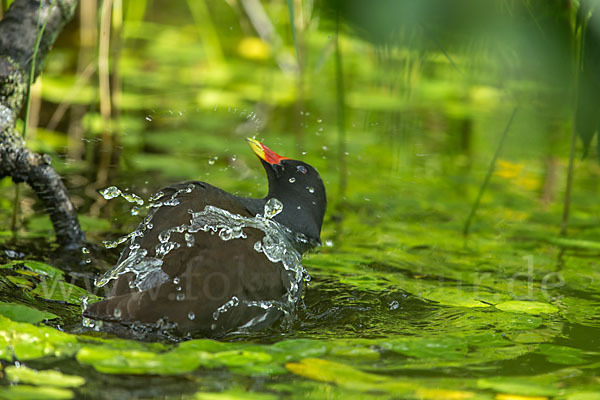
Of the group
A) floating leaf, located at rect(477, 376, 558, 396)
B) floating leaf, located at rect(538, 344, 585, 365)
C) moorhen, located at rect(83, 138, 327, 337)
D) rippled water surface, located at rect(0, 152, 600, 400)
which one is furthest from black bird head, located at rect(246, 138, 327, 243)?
floating leaf, located at rect(477, 376, 558, 396)

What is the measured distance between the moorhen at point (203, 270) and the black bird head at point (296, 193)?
161 millimetres

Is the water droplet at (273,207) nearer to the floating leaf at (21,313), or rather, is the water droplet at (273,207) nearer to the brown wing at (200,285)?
the brown wing at (200,285)

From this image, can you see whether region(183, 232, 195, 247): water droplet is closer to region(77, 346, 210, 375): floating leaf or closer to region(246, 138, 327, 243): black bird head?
region(77, 346, 210, 375): floating leaf

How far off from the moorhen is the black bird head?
16cm

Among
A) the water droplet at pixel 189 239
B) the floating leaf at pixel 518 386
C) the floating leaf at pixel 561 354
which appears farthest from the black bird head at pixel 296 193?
the floating leaf at pixel 518 386

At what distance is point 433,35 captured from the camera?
2770mm

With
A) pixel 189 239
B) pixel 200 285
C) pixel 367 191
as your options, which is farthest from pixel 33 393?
pixel 367 191

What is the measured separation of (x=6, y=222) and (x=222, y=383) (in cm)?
230

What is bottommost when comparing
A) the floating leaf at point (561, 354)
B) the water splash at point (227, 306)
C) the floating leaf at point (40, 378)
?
the floating leaf at point (561, 354)

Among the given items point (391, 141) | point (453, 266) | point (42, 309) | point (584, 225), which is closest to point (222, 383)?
point (42, 309)

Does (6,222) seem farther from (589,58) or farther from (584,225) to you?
(584,225)

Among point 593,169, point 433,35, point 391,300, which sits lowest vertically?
point 391,300

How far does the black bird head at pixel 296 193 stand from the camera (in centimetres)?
364

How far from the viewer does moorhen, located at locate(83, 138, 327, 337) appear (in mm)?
2746
